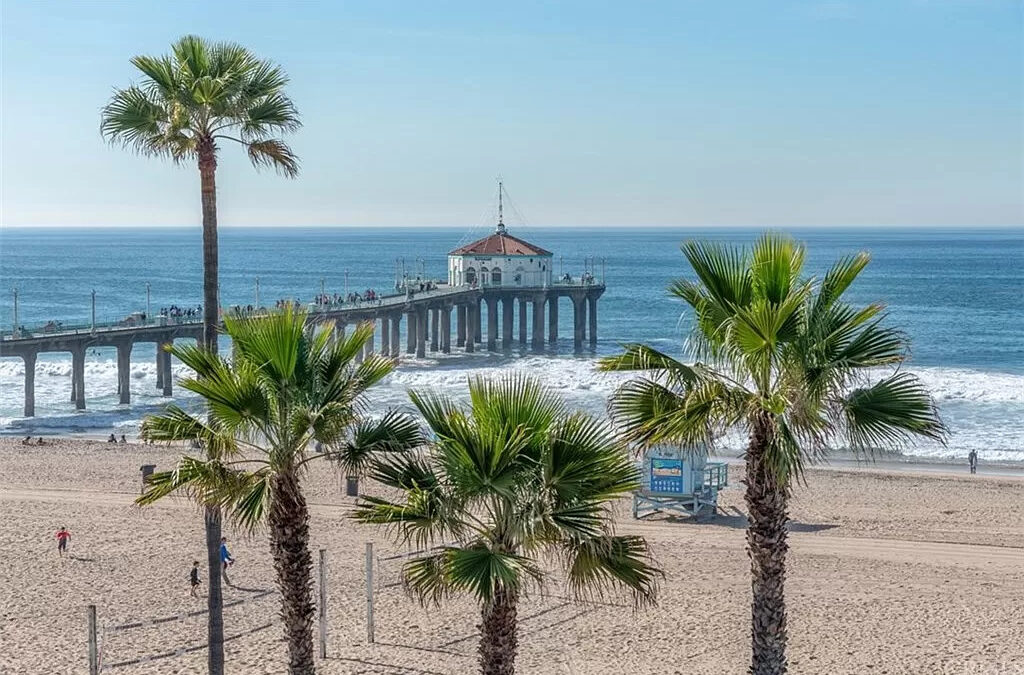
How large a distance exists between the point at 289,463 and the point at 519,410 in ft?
5.89

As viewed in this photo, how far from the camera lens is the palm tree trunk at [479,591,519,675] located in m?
8.79

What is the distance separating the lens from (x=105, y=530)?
22.1 metres

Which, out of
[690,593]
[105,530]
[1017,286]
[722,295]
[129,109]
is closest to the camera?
[722,295]

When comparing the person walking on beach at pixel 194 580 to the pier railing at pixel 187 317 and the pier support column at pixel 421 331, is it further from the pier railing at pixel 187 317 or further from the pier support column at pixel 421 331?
the pier support column at pixel 421 331

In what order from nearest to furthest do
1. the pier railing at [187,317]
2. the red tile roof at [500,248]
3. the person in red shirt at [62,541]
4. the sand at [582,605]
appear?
the sand at [582,605] < the person in red shirt at [62,541] < the pier railing at [187,317] < the red tile roof at [500,248]

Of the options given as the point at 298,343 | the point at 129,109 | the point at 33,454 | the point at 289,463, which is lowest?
the point at 33,454

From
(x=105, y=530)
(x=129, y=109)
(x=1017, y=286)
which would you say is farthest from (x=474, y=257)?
(x=1017, y=286)

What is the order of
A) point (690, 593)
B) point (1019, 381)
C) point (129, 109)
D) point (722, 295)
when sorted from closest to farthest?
1. point (722, 295)
2. point (129, 109)
3. point (690, 593)
4. point (1019, 381)

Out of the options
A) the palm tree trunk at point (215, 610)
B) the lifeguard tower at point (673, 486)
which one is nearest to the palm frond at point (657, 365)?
the palm tree trunk at point (215, 610)

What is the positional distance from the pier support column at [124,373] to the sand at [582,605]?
22309 mm

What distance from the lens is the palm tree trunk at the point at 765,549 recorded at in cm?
893

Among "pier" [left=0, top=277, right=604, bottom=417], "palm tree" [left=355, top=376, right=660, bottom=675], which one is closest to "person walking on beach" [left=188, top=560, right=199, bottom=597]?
"palm tree" [left=355, top=376, right=660, bottom=675]

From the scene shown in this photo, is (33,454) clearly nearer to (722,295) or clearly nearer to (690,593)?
(690,593)

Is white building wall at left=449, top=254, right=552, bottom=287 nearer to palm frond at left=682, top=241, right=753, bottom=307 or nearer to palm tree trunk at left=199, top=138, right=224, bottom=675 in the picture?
palm tree trunk at left=199, top=138, right=224, bottom=675
